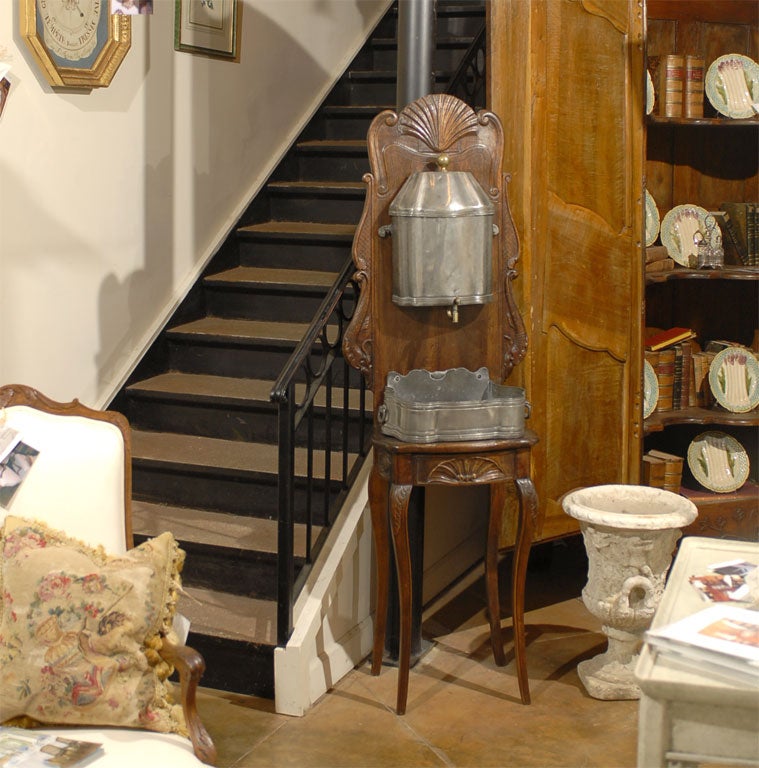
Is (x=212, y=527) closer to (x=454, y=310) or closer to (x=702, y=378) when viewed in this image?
(x=454, y=310)

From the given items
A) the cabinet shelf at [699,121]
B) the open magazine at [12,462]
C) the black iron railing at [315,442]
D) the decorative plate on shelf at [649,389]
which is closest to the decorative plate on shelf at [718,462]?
the decorative plate on shelf at [649,389]

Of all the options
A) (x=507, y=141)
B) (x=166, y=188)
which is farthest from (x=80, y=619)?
(x=166, y=188)

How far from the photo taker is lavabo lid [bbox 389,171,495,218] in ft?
9.91

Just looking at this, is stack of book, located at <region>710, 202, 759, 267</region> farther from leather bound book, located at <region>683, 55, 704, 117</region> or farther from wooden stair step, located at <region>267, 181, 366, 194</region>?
wooden stair step, located at <region>267, 181, 366, 194</region>

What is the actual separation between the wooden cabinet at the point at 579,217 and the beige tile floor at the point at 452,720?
19.5 inches

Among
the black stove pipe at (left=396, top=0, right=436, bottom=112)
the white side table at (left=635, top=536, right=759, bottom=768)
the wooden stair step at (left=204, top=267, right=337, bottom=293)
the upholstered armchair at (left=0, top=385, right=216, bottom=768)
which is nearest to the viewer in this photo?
the white side table at (left=635, top=536, right=759, bottom=768)

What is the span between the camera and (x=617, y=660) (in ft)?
10.9

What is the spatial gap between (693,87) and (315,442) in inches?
73.3

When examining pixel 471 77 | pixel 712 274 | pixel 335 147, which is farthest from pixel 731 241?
pixel 335 147

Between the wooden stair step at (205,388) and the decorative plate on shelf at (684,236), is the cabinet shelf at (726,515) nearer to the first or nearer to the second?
the decorative plate on shelf at (684,236)

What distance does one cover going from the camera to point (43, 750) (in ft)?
6.86

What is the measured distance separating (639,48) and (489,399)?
1.38 metres

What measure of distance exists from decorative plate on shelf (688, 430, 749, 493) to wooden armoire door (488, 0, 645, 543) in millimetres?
427

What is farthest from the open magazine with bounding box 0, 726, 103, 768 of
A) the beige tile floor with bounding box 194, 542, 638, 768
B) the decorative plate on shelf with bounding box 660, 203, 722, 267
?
the decorative plate on shelf with bounding box 660, 203, 722, 267
